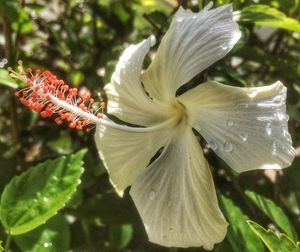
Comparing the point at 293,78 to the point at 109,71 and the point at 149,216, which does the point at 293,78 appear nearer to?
the point at 109,71

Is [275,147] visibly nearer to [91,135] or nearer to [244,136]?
[244,136]

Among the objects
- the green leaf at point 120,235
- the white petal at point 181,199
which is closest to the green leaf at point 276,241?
the white petal at point 181,199

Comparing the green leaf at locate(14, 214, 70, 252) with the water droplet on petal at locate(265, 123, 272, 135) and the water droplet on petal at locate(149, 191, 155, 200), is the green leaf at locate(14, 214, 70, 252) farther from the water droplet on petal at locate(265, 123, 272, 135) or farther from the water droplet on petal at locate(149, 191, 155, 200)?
the water droplet on petal at locate(265, 123, 272, 135)

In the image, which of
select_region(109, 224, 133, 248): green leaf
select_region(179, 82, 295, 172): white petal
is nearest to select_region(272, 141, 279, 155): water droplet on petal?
select_region(179, 82, 295, 172): white petal

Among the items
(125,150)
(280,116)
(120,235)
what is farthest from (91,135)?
(280,116)

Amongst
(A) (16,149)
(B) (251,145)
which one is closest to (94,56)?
(A) (16,149)

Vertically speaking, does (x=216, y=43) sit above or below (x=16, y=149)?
above

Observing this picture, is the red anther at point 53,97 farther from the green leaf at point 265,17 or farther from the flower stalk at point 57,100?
the green leaf at point 265,17
